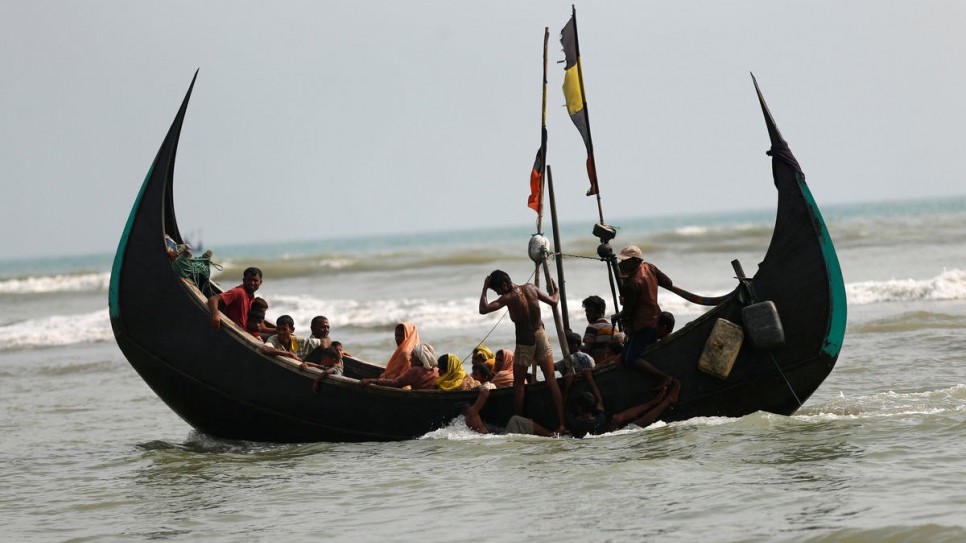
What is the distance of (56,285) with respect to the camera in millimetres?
41812

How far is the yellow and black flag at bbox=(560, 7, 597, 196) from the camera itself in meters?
9.21

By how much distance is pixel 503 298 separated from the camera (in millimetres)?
8320

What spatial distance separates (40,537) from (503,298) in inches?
149

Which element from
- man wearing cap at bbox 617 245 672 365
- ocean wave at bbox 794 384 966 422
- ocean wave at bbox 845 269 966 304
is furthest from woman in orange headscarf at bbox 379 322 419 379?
ocean wave at bbox 845 269 966 304

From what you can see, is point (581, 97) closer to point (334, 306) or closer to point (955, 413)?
point (955, 413)

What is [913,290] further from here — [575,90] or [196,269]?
[196,269]

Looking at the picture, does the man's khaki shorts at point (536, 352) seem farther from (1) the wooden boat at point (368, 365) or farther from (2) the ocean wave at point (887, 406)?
(2) the ocean wave at point (887, 406)

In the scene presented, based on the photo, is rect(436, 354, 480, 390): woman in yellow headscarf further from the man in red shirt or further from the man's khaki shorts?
the man in red shirt

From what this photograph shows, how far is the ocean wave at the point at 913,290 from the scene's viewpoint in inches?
708

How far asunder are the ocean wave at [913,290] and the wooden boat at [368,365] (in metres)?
10.8

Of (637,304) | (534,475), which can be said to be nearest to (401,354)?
(534,475)

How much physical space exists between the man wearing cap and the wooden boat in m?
0.13

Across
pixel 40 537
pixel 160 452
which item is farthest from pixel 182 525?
pixel 160 452

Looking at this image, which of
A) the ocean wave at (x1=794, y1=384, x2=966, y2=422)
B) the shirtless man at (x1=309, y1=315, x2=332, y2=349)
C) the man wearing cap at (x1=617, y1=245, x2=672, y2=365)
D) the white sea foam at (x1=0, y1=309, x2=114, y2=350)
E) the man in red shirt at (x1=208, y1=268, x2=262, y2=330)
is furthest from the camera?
the white sea foam at (x1=0, y1=309, x2=114, y2=350)
